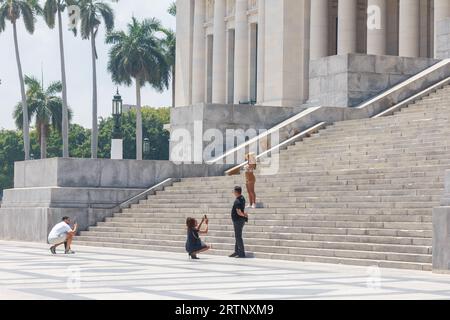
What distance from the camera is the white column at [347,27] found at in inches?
2042

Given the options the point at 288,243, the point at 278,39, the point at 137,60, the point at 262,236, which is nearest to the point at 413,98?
the point at 262,236

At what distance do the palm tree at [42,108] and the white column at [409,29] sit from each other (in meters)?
55.1

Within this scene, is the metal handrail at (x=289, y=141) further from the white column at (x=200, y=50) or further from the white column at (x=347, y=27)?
the white column at (x=200, y=50)

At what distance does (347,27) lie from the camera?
51.9 metres

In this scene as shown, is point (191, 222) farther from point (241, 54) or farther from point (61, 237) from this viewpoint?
point (241, 54)

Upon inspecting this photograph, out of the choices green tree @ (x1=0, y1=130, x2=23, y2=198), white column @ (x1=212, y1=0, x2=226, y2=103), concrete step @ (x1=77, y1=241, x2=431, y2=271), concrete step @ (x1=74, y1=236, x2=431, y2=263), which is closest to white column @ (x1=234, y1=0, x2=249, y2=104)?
white column @ (x1=212, y1=0, x2=226, y2=103)

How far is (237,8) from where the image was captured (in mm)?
62781

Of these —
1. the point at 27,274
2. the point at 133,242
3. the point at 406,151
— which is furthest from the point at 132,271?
the point at 406,151

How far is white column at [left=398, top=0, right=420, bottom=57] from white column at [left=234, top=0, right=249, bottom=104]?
15.7 m

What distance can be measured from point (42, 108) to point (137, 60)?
18849mm

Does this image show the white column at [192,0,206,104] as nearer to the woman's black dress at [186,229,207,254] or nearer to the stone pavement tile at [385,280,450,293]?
the woman's black dress at [186,229,207,254]

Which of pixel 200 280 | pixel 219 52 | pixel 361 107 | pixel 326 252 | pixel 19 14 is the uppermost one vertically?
pixel 19 14

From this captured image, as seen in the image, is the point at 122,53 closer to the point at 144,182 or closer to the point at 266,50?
the point at 266,50

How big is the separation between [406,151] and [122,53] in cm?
5787
